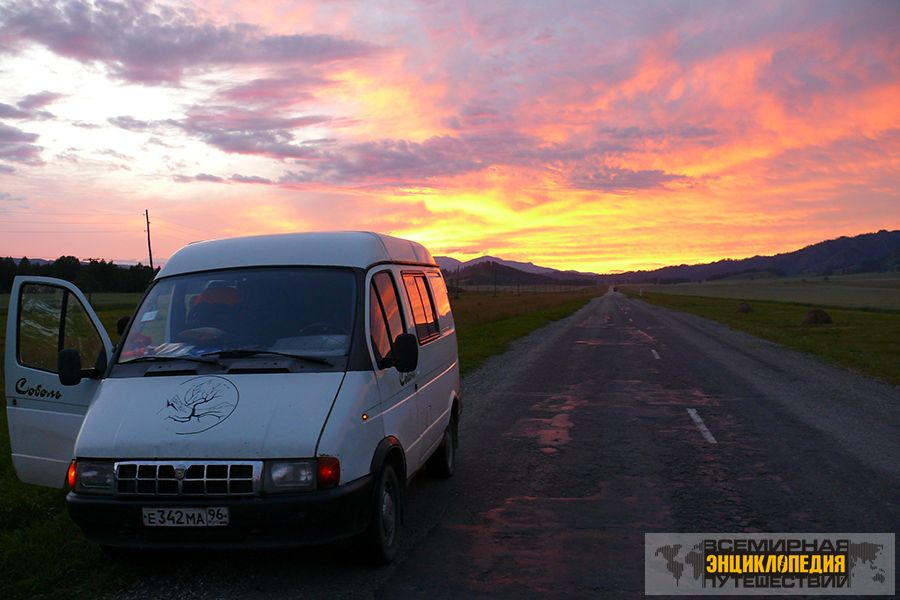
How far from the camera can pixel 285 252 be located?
5.37 metres

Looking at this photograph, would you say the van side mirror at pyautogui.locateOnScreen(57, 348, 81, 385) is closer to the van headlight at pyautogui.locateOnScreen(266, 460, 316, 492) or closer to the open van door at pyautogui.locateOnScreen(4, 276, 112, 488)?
the open van door at pyautogui.locateOnScreen(4, 276, 112, 488)

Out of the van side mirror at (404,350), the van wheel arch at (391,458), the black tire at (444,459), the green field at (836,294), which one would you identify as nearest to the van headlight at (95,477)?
the van wheel arch at (391,458)

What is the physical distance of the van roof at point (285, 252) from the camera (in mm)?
5266

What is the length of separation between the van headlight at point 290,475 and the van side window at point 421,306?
6.73 feet

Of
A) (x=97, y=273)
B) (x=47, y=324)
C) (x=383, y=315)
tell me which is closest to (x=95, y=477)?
(x=47, y=324)

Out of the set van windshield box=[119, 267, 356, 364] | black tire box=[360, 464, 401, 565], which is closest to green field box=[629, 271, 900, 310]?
black tire box=[360, 464, 401, 565]

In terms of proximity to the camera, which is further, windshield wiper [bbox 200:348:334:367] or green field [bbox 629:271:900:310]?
green field [bbox 629:271:900:310]

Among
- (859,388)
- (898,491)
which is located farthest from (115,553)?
(859,388)

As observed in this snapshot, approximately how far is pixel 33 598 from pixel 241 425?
1.71 metres

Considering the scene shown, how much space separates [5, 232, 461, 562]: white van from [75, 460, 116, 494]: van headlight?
0.01 m

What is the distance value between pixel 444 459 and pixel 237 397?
2.95m

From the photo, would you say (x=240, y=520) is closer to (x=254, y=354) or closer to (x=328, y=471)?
(x=328, y=471)

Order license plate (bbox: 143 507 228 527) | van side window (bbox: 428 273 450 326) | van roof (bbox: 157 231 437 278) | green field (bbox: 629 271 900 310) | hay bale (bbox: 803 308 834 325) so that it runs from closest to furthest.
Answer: license plate (bbox: 143 507 228 527), van roof (bbox: 157 231 437 278), van side window (bbox: 428 273 450 326), hay bale (bbox: 803 308 834 325), green field (bbox: 629 271 900 310)

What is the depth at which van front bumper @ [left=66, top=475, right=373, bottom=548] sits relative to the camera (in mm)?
3996
